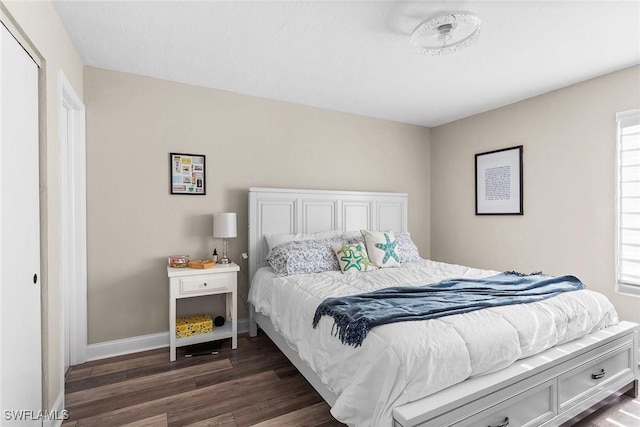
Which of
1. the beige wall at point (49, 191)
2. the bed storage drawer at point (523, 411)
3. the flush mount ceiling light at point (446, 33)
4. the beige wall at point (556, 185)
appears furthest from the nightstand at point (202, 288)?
the beige wall at point (556, 185)

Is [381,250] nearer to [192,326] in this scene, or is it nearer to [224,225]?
[224,225]

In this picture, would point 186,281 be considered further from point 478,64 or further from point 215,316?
point 478,64

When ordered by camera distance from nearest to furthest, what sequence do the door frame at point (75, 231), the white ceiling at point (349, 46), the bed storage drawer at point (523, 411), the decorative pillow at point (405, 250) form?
the bed storage drawer at point (523, 411) → the white ceiling at point (349, 46) → the door frame at point (75, 231) → the decorative pillow at point (405, 250)

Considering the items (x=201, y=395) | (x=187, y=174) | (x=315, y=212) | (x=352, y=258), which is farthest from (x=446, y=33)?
(x=201, y=395)

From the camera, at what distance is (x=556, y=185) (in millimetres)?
3293

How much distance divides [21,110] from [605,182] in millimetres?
4272

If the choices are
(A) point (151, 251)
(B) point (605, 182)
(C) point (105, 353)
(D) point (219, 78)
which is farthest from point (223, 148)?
(B) point (605, 182)

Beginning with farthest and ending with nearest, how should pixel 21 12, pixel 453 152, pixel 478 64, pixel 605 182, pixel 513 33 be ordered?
pixel 453 152 → pixel 605 182 → pixel 478 64 → pixel 513 33 → pixel 21 12

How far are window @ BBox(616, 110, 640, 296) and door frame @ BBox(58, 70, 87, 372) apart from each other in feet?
15.1

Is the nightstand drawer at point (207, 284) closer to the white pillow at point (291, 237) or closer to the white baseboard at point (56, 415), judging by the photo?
the white pillow at point (291, 237)

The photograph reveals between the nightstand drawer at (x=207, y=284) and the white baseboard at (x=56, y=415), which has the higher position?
the nightstand drawer at (x=207, y=284)

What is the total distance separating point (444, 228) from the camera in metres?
4.59

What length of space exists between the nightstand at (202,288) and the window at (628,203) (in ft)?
11.3

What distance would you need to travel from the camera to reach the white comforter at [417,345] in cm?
146
